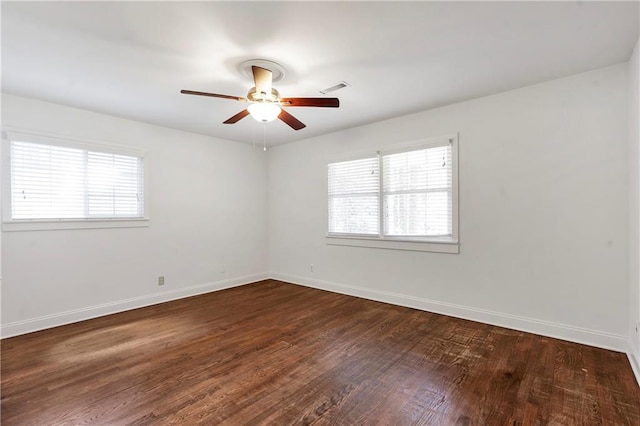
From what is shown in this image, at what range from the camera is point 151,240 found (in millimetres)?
4332

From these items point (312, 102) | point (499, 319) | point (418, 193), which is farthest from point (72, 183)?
point (499, 319)

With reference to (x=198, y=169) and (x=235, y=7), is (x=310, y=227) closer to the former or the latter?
(x=198, y=169)

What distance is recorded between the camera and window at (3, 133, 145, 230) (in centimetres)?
330

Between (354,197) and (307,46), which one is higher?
(307,46)

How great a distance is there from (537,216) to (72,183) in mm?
5356

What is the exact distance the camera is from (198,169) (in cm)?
488

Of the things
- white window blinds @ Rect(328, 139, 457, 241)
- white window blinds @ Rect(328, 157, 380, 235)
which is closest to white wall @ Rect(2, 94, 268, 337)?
white window blinds @ Rect(328, 157, 380, 235)

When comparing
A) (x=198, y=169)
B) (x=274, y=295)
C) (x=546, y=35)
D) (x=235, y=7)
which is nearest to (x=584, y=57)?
(x=546, y=35)

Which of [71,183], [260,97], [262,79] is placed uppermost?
[262,79]

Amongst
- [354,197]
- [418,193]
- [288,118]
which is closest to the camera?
[288,118]

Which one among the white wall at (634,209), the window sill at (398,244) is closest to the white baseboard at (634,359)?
the white wall at (634,209)

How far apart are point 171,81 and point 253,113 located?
3.20 feet

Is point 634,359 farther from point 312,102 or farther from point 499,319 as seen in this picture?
point 312,102

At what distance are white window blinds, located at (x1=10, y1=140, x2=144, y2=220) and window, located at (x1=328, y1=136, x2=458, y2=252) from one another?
2.96m
